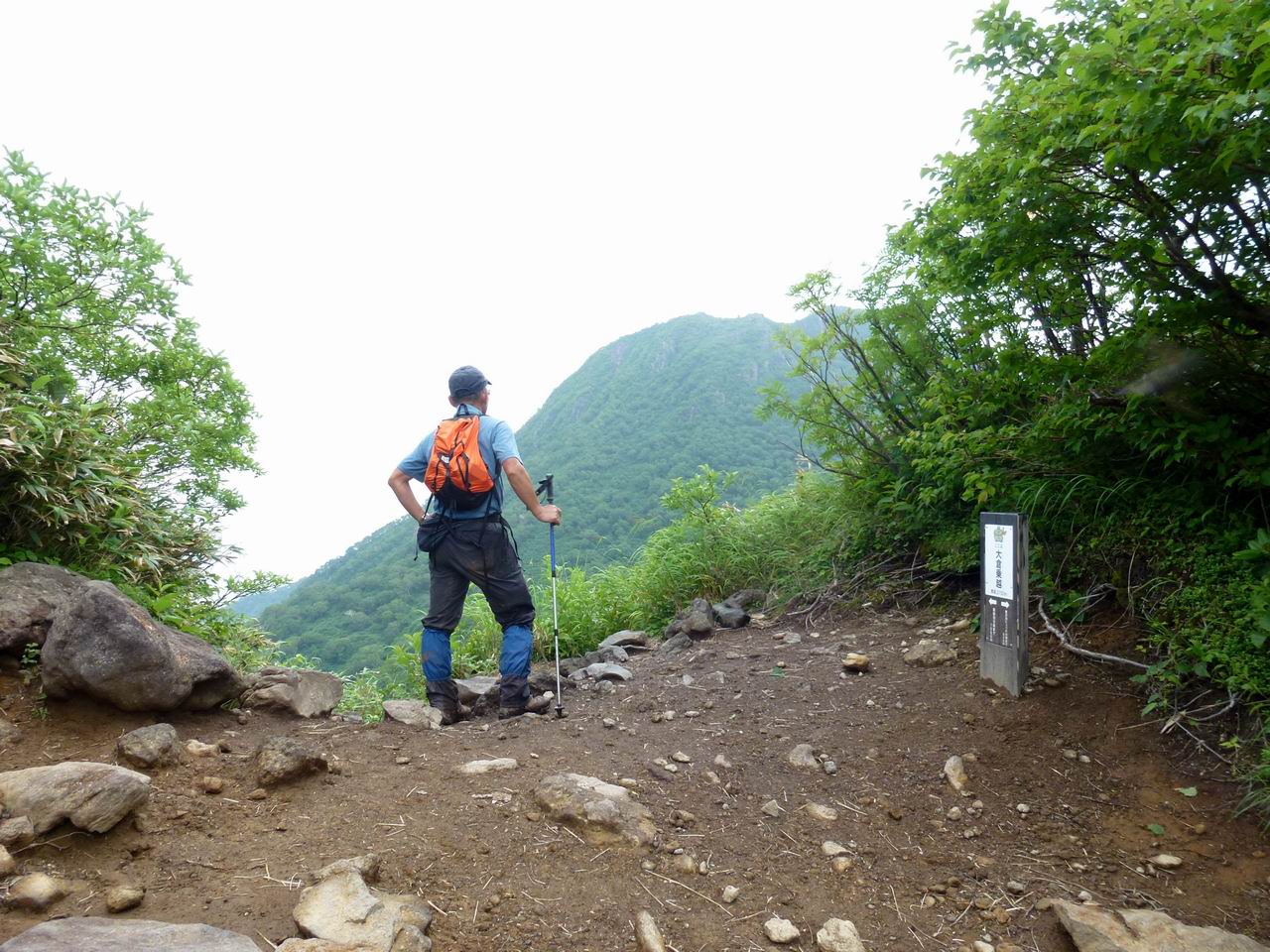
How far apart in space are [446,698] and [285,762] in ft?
5.56

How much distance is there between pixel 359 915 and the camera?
2004 millimetres

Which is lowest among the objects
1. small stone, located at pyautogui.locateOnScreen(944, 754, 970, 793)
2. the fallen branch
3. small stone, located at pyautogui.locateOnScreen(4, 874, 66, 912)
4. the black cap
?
small stone, located at pyautogui.locateOnScreen(944, 754, 970, 793)

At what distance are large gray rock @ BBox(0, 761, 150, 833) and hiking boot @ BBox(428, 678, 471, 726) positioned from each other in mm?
2137

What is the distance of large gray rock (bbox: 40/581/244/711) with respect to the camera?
2939 mm

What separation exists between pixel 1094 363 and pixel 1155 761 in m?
1.87

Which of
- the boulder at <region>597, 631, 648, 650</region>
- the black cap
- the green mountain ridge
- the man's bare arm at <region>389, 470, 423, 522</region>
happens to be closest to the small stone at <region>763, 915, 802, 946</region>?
the man's bare arm at <region>389, 470, 423, 522</region>

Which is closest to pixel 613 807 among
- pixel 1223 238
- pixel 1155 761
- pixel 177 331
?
pixel 1155 761

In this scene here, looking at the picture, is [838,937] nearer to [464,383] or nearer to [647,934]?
[647,934]

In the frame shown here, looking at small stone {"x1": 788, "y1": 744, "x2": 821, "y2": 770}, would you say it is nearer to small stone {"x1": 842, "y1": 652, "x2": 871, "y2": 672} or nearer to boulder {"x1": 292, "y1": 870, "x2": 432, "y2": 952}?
small stone {"x1": 842, "y1": 652, "x2": 871, "y2": 672}

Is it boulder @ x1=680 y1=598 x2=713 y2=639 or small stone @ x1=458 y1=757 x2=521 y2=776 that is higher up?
small stone @ x1=458 y1=757 x2=521 y2=776

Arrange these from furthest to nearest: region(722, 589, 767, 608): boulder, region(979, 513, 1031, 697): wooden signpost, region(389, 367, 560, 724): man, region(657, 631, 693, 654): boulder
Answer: region(722, 589, 767, 608): boulder < region(657, 631, 693, 654): boulder < region(389, 367, 560, 724): man < region(979, 513, 1031, 697): wooden signpost

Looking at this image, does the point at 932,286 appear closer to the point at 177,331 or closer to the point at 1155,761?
the point at 1155,761

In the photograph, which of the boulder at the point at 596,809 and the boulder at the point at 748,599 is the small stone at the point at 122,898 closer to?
the boulder at the point at 596,809

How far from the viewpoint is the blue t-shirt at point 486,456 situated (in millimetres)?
4387
